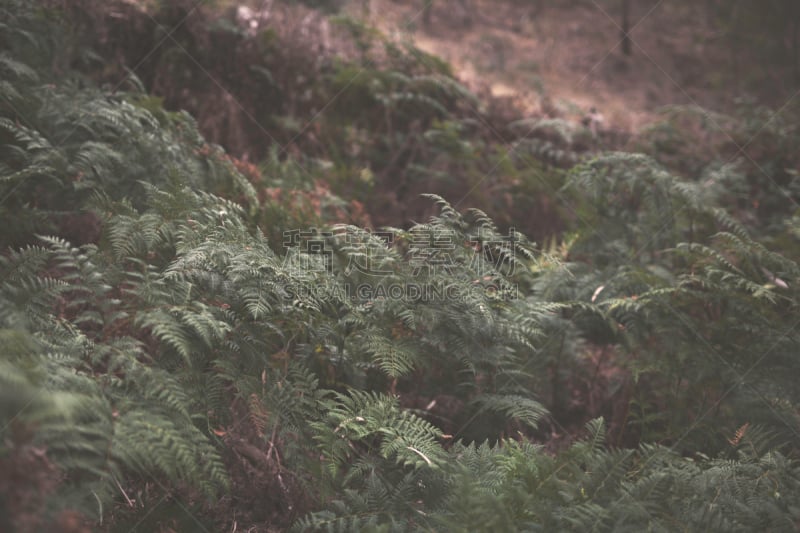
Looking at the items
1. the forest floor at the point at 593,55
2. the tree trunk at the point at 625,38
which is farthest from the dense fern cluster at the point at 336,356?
the tree trunk at the point at 625,38

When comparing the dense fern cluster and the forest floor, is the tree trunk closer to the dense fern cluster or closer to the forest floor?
the forest floor

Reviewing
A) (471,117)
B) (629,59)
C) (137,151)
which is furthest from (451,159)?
(629,59)

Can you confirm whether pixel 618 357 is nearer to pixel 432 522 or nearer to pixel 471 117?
pixel 432 522

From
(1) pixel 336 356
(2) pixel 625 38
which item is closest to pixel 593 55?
(2) pixel 625 38

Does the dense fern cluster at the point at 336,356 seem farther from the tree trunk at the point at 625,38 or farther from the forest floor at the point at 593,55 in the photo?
the tree trunk at the point at 625,38

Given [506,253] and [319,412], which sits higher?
[506,253]

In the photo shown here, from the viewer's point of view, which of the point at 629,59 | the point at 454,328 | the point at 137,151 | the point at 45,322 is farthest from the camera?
the point at 629,59

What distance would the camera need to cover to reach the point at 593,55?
1041cm

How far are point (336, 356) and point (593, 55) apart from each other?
9.55m

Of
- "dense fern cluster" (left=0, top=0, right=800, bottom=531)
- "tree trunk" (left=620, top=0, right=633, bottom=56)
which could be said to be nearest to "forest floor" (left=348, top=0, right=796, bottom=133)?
"tree trunk" (left=620, top=0, right=633, bottom=56)

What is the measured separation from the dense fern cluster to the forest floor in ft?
12.8

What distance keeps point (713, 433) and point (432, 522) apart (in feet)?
5.84

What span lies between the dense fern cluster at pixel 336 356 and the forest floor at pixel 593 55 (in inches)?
153

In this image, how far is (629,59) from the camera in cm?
1065
